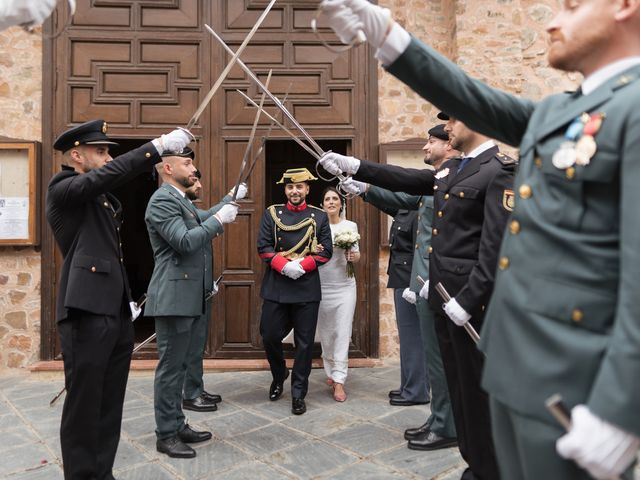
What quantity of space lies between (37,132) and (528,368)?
580 centimetres

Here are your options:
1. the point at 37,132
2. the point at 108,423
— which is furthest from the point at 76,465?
the point at 37,132

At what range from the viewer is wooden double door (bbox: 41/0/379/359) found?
5574 mm

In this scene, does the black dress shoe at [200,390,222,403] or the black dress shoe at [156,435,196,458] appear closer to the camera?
the black dress shoe at [156,435,196,458]

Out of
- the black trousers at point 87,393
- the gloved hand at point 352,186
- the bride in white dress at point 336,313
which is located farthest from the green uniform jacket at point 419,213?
the black trousers at point 87,393

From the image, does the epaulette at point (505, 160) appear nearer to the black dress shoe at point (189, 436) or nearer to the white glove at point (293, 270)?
the white glove at point (293, 270)

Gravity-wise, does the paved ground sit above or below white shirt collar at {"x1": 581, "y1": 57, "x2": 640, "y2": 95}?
below

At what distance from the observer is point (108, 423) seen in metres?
2.79

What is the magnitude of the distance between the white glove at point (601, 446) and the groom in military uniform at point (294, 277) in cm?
333

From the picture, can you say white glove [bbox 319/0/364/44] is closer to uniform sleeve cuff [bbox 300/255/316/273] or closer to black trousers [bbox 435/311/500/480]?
black trousers [bbox 435/311/500/480]

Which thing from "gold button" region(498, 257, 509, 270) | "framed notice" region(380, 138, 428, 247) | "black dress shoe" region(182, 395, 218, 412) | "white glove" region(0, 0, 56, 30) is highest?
"framed notice" region(380, 138, 428, 247)

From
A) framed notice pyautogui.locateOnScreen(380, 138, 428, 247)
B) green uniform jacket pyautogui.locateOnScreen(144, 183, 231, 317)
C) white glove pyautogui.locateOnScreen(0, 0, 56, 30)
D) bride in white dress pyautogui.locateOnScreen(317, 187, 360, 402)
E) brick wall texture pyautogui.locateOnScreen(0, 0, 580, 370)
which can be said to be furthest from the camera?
framed notice pyautogui.locateOnScreen(380, 138, 428, 247)

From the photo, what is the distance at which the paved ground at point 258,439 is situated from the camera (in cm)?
313

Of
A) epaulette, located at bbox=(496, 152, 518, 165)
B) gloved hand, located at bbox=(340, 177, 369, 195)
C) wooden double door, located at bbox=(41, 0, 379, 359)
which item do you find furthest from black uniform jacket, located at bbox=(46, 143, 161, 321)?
wooden double door, located at bbox=(41, 0, 379, 359)

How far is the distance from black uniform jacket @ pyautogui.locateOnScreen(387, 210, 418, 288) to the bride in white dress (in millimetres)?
408
